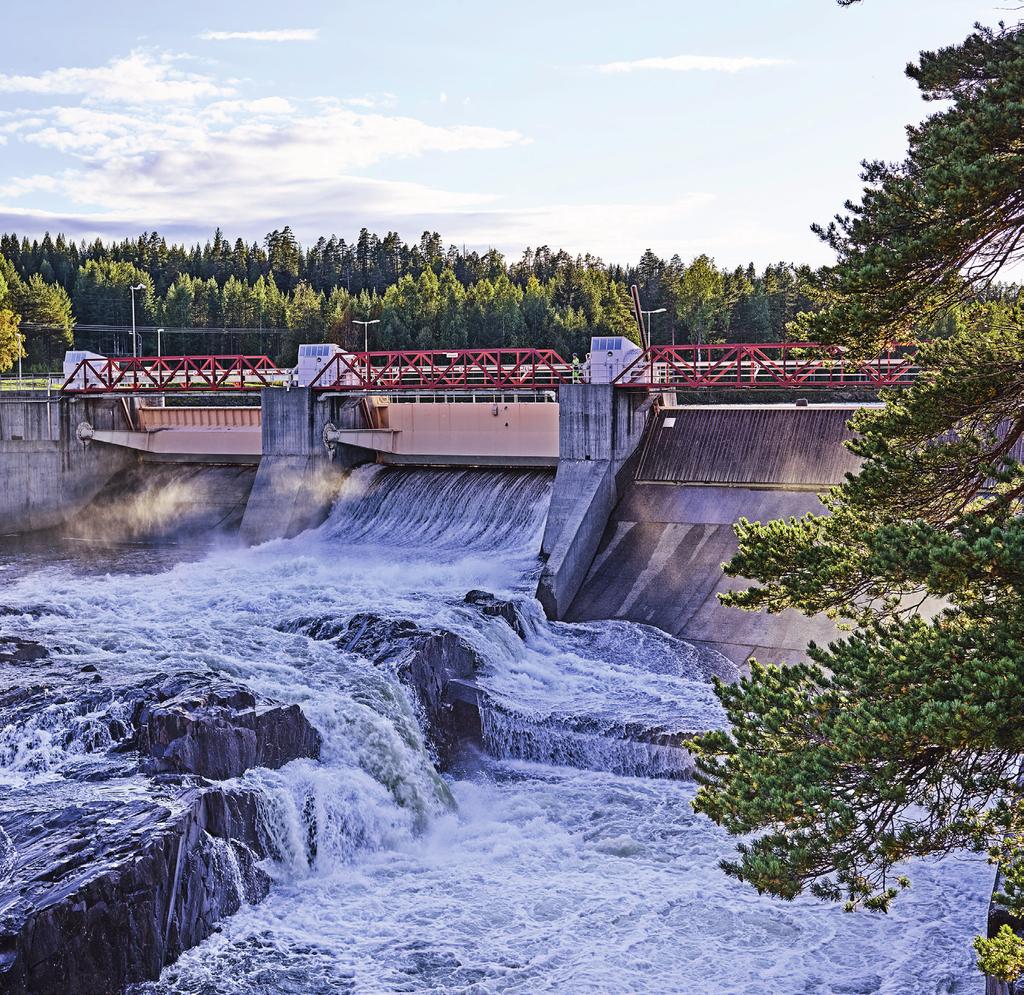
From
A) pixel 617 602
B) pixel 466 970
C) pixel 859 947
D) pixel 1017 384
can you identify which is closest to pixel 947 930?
pixel 859 947

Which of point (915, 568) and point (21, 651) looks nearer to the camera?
point (915, 568)

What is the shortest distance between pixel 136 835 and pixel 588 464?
1886 centimetres

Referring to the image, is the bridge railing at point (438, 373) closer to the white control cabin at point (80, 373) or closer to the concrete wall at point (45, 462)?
the white control cabin at point (80, 373)

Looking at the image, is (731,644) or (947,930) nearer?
(947,930)

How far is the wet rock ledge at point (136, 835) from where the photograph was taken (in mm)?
11398

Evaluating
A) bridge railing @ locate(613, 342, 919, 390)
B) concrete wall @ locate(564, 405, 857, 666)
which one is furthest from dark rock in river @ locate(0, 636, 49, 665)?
bridge railing @ locate(613, 342, 919, 390)

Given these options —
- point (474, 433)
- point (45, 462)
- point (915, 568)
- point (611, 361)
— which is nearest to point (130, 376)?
point (45, 462)

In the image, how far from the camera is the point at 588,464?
29.8 metres

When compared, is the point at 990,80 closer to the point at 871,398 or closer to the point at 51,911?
Result: the point at 51,911

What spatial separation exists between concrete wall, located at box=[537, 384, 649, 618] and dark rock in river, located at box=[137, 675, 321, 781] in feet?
40.1

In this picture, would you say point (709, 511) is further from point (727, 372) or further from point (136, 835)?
point (136, 835)

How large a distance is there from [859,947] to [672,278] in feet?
303

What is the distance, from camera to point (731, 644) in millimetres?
24453

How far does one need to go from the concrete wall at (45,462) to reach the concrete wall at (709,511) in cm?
2071
